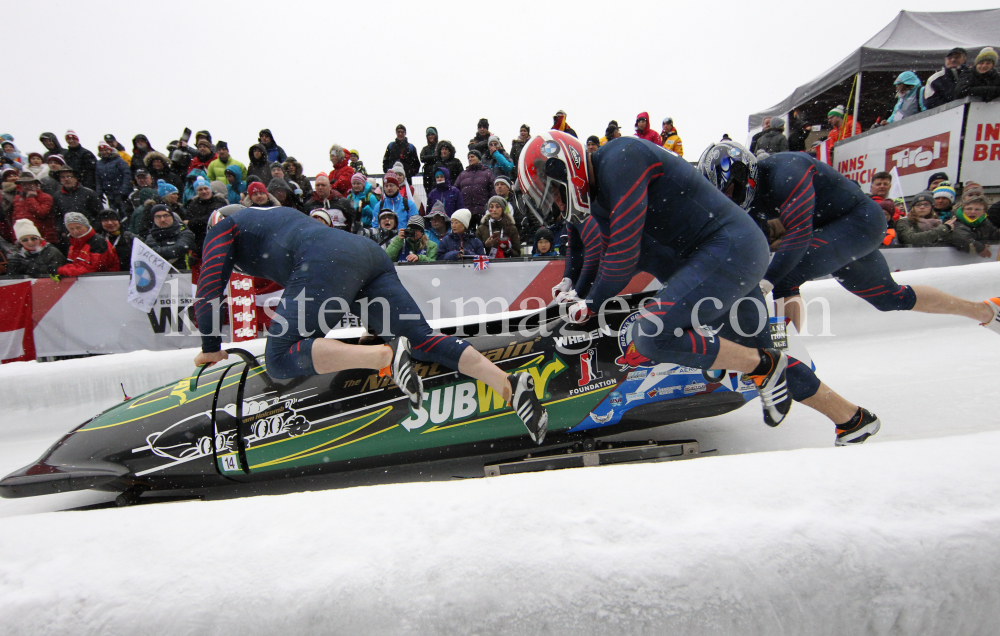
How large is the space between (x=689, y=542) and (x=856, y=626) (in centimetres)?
29

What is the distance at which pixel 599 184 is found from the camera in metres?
2.20

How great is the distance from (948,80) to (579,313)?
7.32 m

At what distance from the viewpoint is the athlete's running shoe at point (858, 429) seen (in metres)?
2.34

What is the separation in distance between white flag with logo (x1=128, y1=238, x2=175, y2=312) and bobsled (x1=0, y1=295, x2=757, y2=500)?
11.0ft

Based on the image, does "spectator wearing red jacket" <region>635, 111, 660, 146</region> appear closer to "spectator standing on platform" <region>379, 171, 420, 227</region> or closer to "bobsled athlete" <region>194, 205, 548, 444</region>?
"spectator standing on platform" <region>379, 171, 420, 227</region>

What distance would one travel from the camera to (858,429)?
2.34m

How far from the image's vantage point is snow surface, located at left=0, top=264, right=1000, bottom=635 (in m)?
0.91

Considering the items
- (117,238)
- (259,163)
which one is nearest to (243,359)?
(117,238)

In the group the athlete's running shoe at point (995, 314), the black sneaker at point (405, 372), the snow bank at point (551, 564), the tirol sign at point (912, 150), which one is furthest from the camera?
the tirol sign at point (912, 150)

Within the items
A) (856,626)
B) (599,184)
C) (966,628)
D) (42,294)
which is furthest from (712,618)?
(42,294)

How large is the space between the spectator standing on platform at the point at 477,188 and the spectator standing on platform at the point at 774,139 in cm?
376

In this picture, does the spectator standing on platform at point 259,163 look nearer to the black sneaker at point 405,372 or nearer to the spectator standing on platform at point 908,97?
the black sneaker at point 405,372

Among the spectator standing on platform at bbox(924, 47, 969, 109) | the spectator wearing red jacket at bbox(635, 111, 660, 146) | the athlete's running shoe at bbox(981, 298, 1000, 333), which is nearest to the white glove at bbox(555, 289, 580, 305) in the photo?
the athlete's running shoe at bbox(981, 298, 1000, 333)

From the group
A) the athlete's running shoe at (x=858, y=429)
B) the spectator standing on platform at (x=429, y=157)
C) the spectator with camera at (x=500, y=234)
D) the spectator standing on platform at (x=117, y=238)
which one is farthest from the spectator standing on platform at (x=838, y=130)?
the spectator standing on platform at (x=117, y=238)
